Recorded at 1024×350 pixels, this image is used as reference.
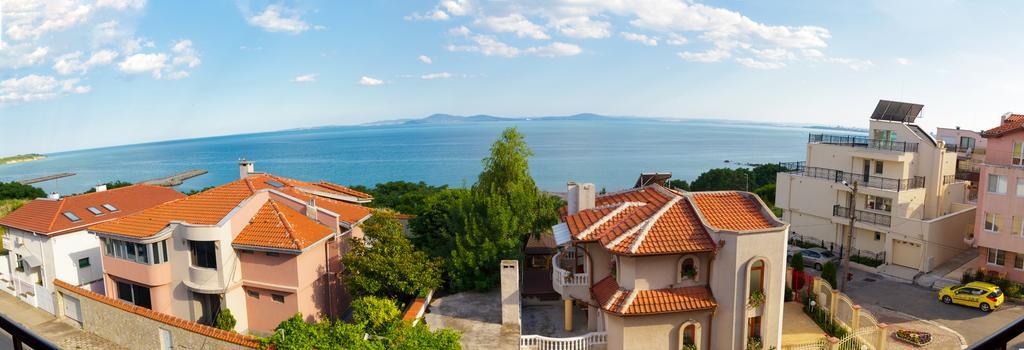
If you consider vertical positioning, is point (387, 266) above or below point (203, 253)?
below

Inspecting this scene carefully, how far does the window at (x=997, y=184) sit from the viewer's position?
27906mm

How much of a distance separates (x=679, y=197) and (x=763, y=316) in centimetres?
462

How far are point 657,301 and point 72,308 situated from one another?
2530 cm

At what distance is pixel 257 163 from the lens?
605 ft

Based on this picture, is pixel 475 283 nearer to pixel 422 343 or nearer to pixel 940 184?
pixel 422 343

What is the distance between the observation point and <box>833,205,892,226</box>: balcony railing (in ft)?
109

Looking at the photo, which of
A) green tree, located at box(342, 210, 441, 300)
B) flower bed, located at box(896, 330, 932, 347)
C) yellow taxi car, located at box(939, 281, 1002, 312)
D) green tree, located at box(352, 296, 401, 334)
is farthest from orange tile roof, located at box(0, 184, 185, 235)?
yellow taxi car, located at box(939, 281, 1002, 312)

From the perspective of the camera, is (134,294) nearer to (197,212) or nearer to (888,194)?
(197,212)

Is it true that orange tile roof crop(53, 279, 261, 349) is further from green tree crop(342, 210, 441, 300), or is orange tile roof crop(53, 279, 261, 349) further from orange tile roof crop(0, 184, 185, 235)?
orange tile roof crop(0, 184, 185, 235)

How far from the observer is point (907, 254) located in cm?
3231

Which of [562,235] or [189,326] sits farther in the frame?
[562,235]

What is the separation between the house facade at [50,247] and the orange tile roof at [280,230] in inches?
460

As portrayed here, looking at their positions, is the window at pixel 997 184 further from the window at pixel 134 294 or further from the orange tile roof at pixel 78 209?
the orange tile roof at pixel 78 209

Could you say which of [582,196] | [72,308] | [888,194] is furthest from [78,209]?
[888,194]
